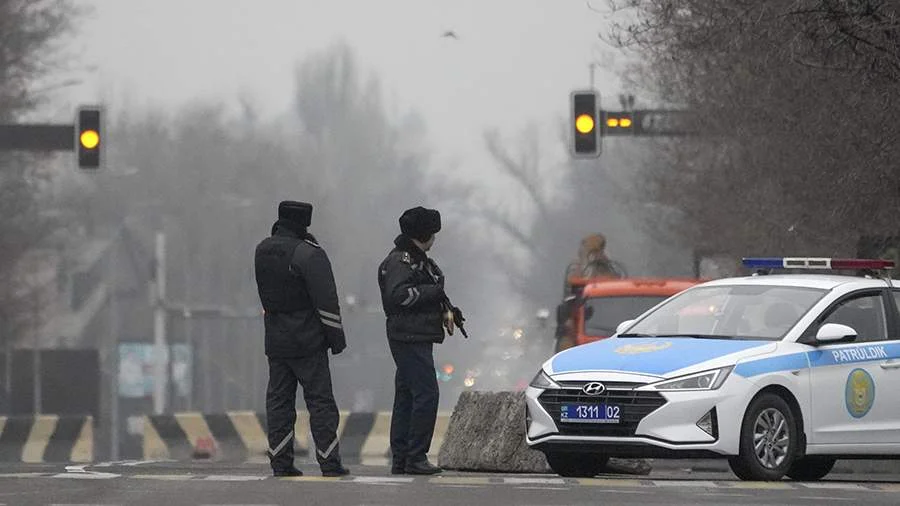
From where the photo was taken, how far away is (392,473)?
669 inches

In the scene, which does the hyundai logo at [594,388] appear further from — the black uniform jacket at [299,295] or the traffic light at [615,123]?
the traffic light at [615,123]

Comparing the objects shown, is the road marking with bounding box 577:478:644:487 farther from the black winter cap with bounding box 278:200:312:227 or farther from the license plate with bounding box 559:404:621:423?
the black winter cap with bounding box 278:200:312:227

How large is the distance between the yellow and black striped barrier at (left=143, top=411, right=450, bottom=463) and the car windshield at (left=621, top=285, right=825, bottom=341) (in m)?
9.78

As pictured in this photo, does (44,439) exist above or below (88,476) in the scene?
below

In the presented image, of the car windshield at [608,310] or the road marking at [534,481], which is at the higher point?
the car windshield at [608,310]

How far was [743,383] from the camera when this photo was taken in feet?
51.4

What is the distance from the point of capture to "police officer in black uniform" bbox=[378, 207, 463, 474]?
16641 millimetres

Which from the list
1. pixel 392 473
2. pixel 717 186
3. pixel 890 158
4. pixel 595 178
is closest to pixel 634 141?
pixel 595 178

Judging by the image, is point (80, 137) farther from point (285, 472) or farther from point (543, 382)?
point (543, 382)

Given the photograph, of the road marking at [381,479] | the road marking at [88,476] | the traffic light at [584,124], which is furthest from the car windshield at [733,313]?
the traffic light at [584,124]

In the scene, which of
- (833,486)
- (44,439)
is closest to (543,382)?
(833,486)

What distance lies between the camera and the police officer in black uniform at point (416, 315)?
16.6 metres

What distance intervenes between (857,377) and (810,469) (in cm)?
92

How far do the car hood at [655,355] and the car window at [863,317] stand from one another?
0.89m
